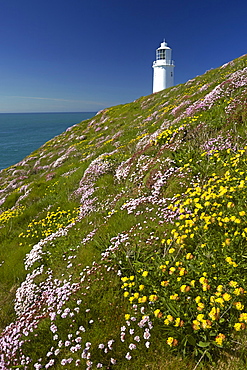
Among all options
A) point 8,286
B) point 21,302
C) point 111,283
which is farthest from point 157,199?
point 8,286

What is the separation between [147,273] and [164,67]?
9217 centimetres

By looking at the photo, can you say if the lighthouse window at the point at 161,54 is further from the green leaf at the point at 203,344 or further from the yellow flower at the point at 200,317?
the green leaf at the point at 203,344

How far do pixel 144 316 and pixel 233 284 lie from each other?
1.84 m

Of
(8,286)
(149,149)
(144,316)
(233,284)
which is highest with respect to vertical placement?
(149,149)

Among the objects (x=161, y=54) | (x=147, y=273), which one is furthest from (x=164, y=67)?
(x=147, y=273)

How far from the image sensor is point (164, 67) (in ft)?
272

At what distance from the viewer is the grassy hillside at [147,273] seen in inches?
159

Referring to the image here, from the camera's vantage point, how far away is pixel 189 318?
4094 millimetres

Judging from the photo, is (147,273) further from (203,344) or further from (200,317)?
(203,344)

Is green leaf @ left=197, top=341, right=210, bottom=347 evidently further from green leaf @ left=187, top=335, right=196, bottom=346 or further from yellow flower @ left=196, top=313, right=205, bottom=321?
yellow flower @ left=196, top=313, right=205, bottom=321

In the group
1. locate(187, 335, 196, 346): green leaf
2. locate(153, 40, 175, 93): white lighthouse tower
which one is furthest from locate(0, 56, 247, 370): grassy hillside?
locate(153, 40, 175, 93): white lighthouse tower

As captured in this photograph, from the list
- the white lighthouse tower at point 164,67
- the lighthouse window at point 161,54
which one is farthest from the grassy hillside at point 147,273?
the lighthouse window at point 161,54

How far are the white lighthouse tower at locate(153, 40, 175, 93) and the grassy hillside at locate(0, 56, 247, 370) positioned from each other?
265ft

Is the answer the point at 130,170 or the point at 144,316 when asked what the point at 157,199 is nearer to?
the point at 130,170
